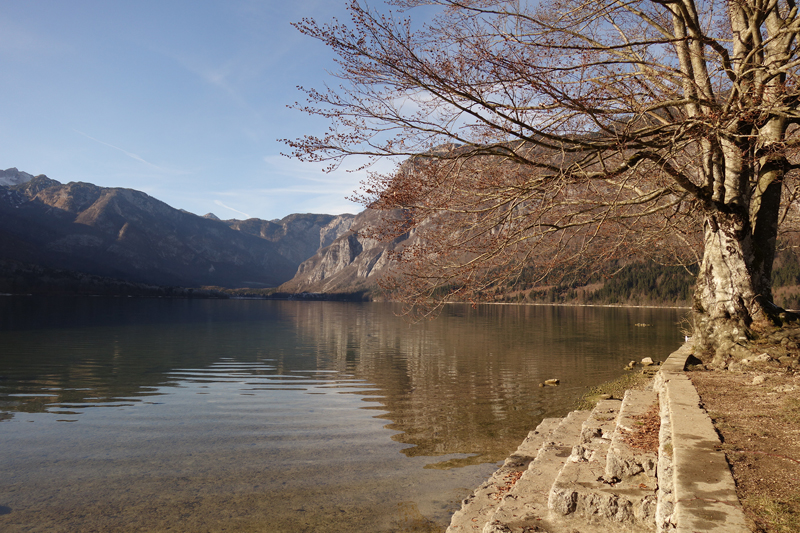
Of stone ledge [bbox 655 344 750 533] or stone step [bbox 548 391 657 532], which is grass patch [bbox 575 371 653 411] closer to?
stone ledge [bbox 655 344 750 533]

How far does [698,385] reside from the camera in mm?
8367

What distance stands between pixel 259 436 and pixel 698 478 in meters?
10.4

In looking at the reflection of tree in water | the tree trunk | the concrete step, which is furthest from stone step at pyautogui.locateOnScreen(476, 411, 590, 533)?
the tree trunk

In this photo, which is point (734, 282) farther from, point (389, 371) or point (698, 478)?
point (389, 371)

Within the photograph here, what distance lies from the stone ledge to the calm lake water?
3.68 meters

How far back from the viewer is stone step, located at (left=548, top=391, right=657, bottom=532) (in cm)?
480

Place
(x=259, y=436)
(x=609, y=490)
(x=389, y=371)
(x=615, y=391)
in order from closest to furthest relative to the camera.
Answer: (x=609, y=490) < (x=259, y=436) < (x=615, y=391) < (x=389, y=371)

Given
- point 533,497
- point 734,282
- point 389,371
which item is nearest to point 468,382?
point 389,371

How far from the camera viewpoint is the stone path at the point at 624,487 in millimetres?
3752

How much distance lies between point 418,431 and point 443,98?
8435 millimetres

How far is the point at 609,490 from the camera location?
5.16 metres

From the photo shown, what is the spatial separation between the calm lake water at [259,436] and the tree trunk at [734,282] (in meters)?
5.06

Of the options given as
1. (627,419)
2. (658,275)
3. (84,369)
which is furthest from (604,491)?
(658,275)

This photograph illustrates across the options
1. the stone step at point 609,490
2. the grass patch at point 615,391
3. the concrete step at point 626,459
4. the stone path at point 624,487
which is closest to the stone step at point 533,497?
the stone path at point 624,487
